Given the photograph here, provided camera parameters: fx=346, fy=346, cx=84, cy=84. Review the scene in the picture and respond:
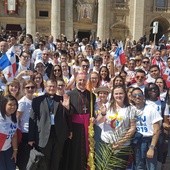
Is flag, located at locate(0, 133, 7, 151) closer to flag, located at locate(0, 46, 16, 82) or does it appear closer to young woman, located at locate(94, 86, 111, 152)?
young woman, located at locate(94, 86, 111, 152)

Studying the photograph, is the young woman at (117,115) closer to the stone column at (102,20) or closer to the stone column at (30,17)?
the stone column at (30,17)

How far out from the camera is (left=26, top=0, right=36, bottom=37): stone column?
3716 cm

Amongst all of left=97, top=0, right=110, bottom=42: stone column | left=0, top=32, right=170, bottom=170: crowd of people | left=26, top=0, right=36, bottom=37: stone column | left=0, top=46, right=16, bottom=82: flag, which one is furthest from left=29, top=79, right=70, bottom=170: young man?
left=97, top=0, right=110, bottom=42: stone column

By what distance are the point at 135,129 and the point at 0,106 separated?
78.8 inches

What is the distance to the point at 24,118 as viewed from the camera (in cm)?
561

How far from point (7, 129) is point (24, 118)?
0.53 m

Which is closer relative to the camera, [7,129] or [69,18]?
[7,129]

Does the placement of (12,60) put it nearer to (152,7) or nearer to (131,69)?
(131,69)

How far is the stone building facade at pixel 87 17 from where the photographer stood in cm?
3788

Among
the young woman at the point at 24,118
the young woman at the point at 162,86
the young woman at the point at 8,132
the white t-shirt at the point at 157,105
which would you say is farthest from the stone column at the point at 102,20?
the young woman at the point at 8,132

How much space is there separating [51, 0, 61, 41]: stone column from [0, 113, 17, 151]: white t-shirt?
3272cm

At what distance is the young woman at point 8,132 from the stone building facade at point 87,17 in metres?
32.9

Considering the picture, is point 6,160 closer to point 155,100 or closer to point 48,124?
point 48,124

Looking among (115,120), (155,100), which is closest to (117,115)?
(115,120)
